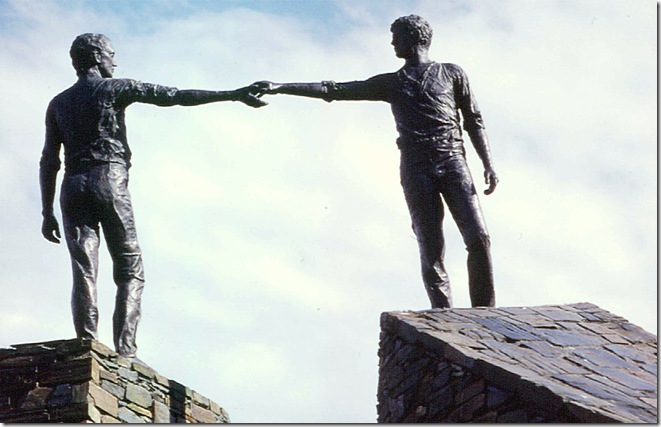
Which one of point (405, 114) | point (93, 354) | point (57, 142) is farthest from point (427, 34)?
point (93, 354)

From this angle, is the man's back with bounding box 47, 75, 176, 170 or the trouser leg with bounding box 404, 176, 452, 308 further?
the trouser leg with bounding box 404, 176, 452, 308

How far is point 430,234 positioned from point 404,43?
1707 mm

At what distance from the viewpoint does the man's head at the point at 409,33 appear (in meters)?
10.8

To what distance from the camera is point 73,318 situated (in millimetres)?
9320

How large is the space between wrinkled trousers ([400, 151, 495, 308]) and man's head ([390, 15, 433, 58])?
39.3 inches

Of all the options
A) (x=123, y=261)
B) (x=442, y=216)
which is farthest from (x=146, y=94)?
(x=442, y=216)

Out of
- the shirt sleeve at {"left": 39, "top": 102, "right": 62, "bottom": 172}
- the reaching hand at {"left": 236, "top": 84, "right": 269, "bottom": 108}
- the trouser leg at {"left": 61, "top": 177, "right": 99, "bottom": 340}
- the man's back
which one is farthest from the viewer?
the reaching hand at {"left": 236, "top": 84, "right": 269, "bottom": 108}

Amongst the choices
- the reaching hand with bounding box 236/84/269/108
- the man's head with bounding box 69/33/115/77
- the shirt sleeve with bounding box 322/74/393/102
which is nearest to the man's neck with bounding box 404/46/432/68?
A: the shirt sleeve with bounding box 322/74/393/102

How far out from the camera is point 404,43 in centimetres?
1084

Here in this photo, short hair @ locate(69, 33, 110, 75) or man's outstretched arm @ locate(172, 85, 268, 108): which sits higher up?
short hair @ locate(69, 33, 110, 75)

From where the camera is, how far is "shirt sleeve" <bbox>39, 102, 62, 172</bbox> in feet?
33.1

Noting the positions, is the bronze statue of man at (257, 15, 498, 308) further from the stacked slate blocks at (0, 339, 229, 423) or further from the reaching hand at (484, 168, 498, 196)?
the stacked slate blocks at (0, 339, 229, 423)

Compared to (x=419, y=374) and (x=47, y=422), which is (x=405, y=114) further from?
(x=47, y=422)

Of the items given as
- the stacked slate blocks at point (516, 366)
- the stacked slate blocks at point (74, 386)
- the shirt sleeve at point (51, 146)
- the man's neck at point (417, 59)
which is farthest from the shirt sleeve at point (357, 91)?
the stacked slate blocks at point (74, 386)
